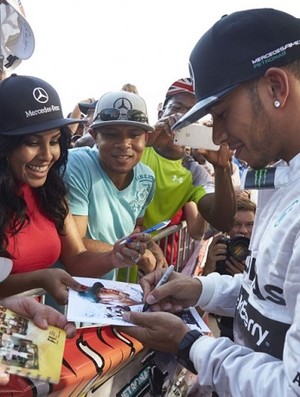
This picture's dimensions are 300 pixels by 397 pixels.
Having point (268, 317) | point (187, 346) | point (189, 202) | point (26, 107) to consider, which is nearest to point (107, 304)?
point (187, 346)

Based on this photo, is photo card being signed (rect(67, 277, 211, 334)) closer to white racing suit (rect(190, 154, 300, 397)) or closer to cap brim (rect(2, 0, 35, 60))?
white racing suit (rect(190, 154, 300, 397))

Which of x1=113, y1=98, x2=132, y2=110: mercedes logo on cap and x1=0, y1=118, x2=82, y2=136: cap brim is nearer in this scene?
x1=0, y1=118, x2=82, y2=136: cap brim

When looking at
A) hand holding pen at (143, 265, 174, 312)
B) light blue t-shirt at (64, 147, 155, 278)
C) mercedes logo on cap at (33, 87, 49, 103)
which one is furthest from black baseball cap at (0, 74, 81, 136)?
hand holding pen at (143, 265, 174, 312)

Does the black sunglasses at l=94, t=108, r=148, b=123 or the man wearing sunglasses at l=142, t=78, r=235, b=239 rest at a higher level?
the black sunglasses at l=94, t=108, r=148, b=123

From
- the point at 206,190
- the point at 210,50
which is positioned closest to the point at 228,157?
the point at 206,190

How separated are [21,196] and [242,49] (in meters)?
1.41

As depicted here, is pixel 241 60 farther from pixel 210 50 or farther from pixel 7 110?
pixel 7 110

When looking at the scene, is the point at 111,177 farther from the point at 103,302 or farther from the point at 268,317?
the point at 268,317

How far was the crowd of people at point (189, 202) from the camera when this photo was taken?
4.57ft

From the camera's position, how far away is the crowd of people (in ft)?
4.57

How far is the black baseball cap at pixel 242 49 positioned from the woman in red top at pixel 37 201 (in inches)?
39.5

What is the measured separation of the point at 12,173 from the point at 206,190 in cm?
188

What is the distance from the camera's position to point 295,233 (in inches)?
49.6

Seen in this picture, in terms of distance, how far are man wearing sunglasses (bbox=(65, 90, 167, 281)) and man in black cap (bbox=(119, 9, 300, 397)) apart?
3.93 ft
